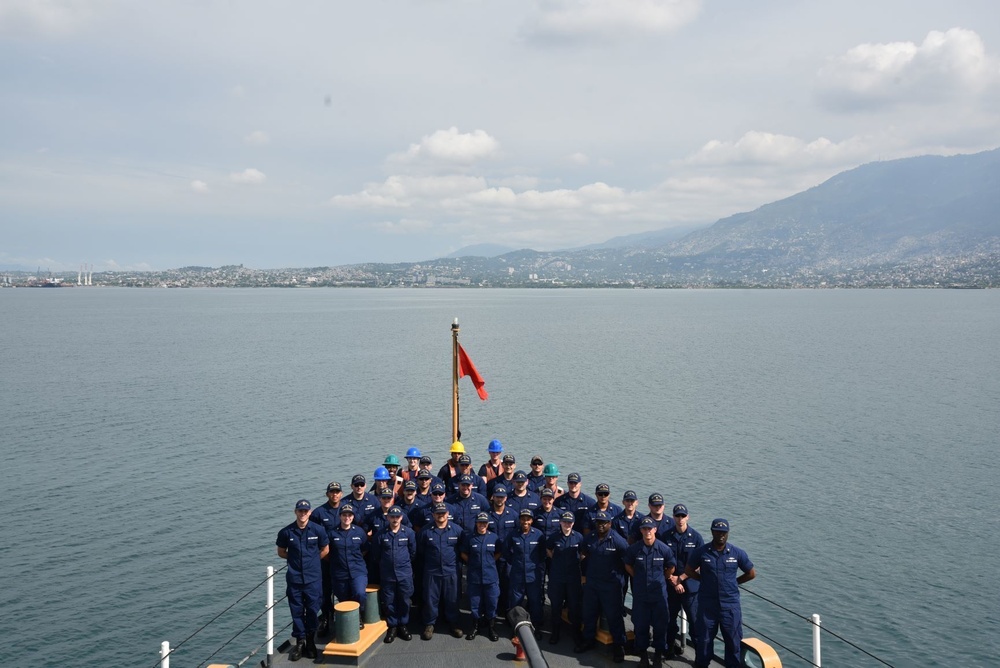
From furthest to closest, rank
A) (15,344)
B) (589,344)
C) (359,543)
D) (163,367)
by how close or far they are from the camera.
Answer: (589,344)
(15,344)
(163,367)
(359,543)

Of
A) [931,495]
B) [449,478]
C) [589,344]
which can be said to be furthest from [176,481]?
[589,344]

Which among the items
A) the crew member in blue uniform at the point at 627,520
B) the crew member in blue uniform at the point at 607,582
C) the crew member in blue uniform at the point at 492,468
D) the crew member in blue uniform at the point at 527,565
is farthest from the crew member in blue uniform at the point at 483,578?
the crew member in blue uniform at the point at 492,468

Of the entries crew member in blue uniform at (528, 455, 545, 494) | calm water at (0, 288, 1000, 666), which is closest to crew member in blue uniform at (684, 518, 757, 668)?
crew member in blue uniform at (528, 455, 545, 494)

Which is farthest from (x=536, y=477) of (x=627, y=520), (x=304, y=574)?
(x=304, y=574)

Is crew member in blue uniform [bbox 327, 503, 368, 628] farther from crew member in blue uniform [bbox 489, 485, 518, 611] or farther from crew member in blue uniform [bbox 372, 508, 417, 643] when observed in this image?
crew member in blue uniform [bbox 489, 485, 518, 611]

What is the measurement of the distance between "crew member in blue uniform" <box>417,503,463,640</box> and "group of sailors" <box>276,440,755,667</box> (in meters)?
0.01

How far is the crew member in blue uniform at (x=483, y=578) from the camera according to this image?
32.0ft

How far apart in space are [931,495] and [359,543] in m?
24.2

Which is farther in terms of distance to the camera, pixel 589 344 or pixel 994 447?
pixel 589 344

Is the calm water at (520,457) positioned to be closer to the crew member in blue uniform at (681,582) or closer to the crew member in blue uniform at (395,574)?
the crew member in blue uniform at (395,574)

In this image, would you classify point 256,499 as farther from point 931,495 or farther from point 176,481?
point 931,495

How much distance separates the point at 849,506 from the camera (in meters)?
25.2

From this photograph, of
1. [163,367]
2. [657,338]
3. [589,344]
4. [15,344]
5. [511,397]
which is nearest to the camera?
[511,397]

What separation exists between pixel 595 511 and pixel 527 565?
125cm
